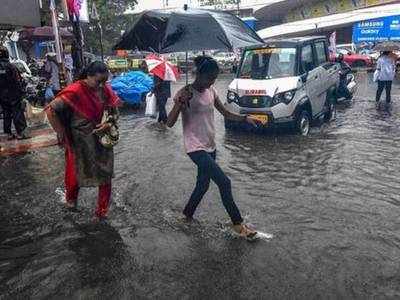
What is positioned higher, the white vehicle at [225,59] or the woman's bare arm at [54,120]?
the woman's bare arm at [54,120]

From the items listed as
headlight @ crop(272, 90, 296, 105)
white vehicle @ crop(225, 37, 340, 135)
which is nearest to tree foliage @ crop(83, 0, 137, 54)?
white vehicle @ crop(225, 37, 340, 135)

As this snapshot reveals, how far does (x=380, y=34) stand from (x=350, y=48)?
464cm

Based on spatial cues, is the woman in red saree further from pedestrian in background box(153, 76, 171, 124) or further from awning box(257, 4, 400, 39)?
awning box(257, 4, 400, 39)

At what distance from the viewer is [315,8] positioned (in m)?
50.5

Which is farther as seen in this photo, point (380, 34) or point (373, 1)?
point (373, 1)

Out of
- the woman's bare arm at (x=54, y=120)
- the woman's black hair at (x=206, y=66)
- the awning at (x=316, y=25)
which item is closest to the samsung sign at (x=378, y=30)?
the awning at (x=316, y=25)

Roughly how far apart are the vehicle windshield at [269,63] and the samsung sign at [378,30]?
20034 millimetres

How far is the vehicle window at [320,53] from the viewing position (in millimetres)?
11117

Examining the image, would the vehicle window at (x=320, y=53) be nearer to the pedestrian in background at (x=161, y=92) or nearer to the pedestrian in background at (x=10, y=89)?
the pedestrian in background at (x=161, y=92)

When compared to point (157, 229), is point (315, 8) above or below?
above

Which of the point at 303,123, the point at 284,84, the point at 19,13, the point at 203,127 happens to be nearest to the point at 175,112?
the point at 203,127

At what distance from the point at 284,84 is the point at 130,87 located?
6.43 meters

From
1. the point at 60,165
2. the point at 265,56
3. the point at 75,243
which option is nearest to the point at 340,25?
the point at 265,56

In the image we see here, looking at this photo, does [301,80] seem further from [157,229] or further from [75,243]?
[75,243]
